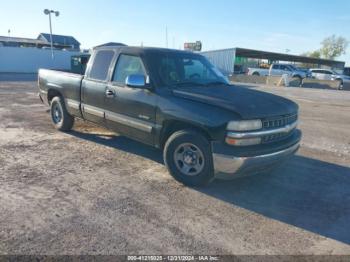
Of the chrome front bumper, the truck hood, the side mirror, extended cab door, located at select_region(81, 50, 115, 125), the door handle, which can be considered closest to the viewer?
the chrome front bumper

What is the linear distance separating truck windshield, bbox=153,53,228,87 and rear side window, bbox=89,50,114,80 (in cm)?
110

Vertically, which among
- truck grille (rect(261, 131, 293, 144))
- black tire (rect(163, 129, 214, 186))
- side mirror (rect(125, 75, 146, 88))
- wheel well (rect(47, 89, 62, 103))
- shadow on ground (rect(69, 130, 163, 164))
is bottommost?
shadow on ground (rect(69, 130, 163, 164))

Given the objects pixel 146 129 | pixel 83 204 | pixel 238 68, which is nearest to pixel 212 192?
pixel 146 129

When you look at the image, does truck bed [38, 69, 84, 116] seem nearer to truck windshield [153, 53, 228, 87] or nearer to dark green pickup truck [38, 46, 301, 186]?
dark green pickup truck [38, 46, 301, 186]

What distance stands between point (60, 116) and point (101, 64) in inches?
81.2

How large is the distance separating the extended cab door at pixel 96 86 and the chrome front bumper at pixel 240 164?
102 inches

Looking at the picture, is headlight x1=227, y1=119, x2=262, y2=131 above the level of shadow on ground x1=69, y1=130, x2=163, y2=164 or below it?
above

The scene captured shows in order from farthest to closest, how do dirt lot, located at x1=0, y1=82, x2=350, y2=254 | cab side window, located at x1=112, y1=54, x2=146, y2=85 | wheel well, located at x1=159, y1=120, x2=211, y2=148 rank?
cab side window, located at x1=112, y1=54, x2=146, y2=85
wheel well, located at x1=159, y1=120, x2=211, y2=148
dirt lot, located at x1=0, y1=82, x2=350, y2=254

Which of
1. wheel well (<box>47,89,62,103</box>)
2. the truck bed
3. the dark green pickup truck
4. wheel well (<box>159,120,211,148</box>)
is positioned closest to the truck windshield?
the dark green pickup truck

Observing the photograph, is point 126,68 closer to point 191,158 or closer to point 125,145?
point 125,145

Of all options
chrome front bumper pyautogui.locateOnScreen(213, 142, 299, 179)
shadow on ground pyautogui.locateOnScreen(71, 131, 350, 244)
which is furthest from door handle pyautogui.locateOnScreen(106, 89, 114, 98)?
chrome front bumper pyautogui.locateOnScreen(213, 142, 299, 179)

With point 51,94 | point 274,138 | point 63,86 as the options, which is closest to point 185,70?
point 274,138

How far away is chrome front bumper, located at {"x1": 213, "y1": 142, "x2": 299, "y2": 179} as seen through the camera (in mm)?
4051

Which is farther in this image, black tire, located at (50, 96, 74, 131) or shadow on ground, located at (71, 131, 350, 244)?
black tire, located at (50, 96, 74, 131)
